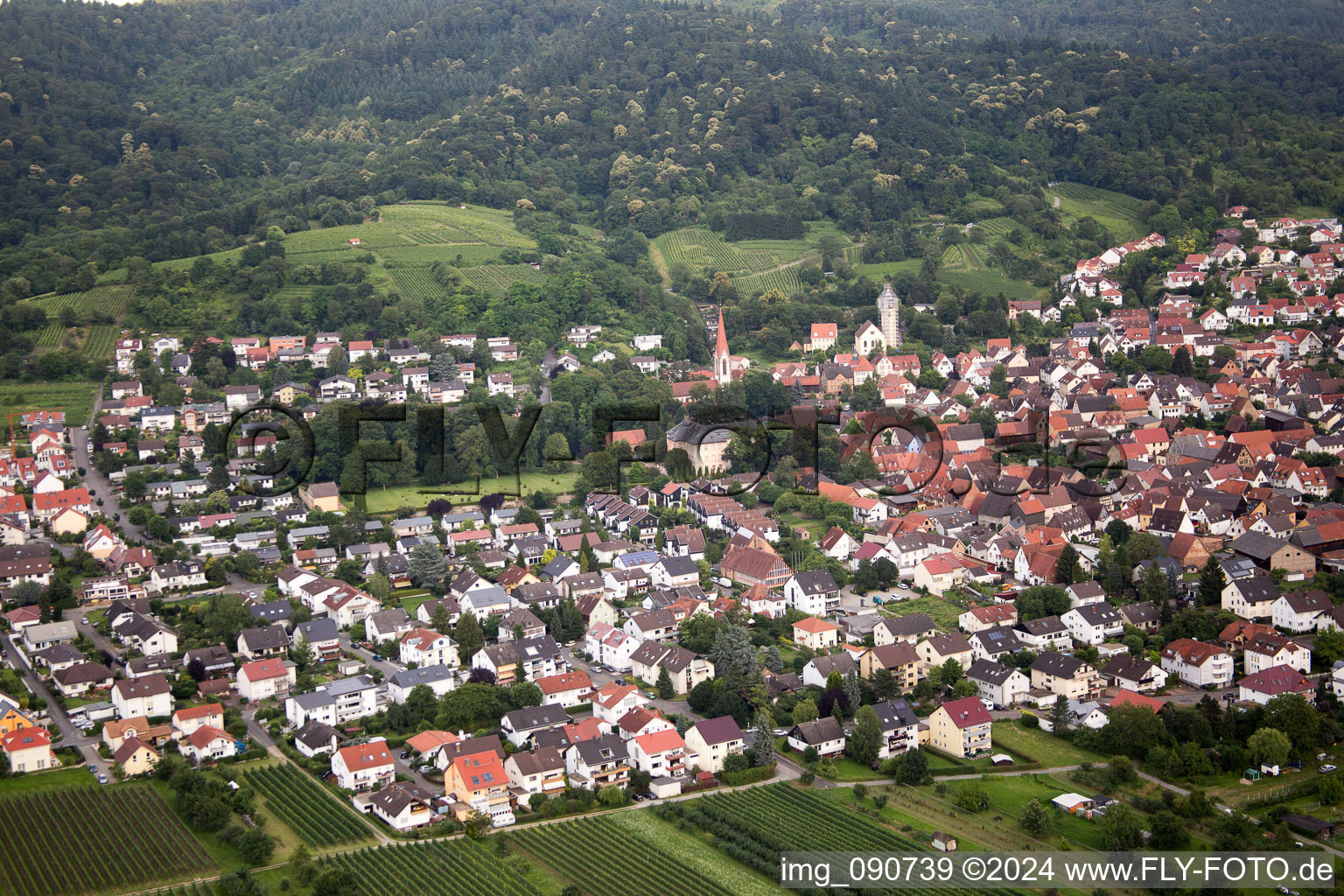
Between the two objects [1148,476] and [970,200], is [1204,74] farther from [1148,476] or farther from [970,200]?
[1148,476]

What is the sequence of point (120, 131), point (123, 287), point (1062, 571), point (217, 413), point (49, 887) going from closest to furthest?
point (49, 887) < point (1062, 571) < point (217, 413) < point (123, 287) < point (120, 131)

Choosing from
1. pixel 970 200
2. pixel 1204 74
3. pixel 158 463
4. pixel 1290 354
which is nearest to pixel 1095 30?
pixel 1204 74

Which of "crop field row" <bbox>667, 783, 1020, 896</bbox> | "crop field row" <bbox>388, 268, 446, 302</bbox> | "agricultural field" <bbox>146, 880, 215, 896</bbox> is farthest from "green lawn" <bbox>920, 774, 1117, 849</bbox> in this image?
"crop field row" <bbox>388, 268, 446, 302</bbox>

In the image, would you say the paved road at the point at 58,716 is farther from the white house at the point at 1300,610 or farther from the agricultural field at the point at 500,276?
the agricultural field at the point at 500,276

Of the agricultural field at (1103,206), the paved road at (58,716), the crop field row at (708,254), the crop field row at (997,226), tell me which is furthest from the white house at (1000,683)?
the agricultural field at (1103,206)

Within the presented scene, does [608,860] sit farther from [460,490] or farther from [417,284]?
[417,284]

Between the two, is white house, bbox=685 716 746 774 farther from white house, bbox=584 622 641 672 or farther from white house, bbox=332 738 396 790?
white house, bbox=332 738 396 790
